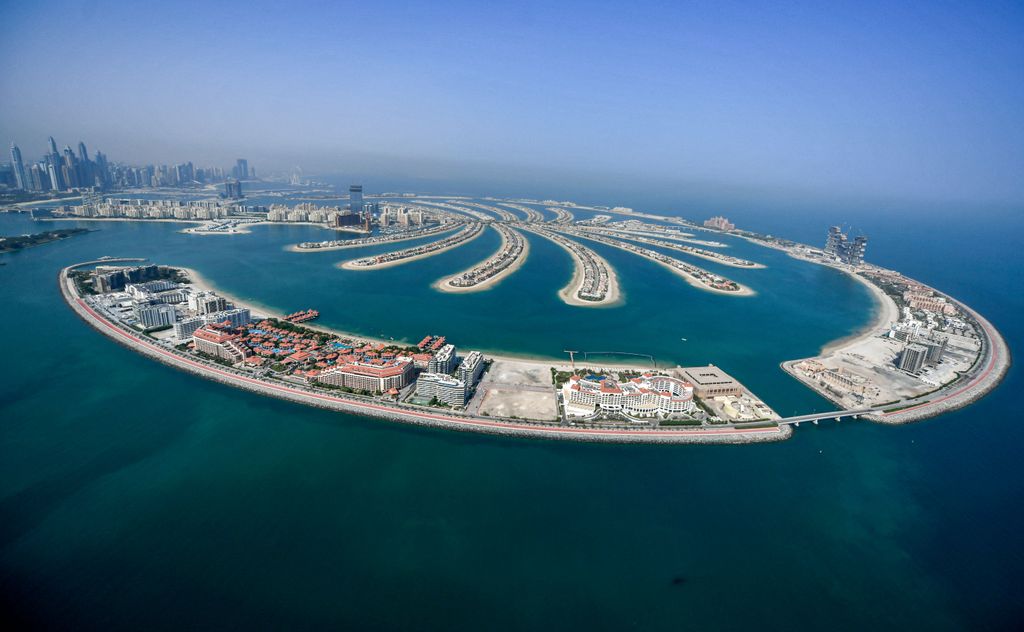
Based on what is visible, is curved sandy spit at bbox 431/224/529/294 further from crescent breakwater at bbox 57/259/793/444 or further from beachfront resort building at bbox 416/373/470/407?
crescent breakwater at bbox 57/259/793/444

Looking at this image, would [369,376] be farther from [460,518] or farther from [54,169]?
[54,169]

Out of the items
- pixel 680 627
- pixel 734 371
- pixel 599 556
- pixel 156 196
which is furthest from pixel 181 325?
pixel 156 196

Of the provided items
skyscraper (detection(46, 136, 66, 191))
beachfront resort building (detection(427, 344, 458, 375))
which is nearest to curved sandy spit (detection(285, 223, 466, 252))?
beachfront resort building (detection(427, 344, 458, 375))

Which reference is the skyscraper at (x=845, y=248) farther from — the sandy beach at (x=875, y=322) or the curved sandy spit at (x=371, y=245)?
the curved sandy spit at (x=371, y=245)

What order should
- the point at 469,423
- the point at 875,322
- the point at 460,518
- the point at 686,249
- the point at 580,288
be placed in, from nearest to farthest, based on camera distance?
the point at 460,518 → the point at 469,423 → the point at 875,322 → the point at 580,288 → the point at 686,249

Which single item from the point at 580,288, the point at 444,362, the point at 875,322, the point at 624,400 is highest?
the point at 580,288

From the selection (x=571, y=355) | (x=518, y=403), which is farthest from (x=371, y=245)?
(x=518, y=403)
